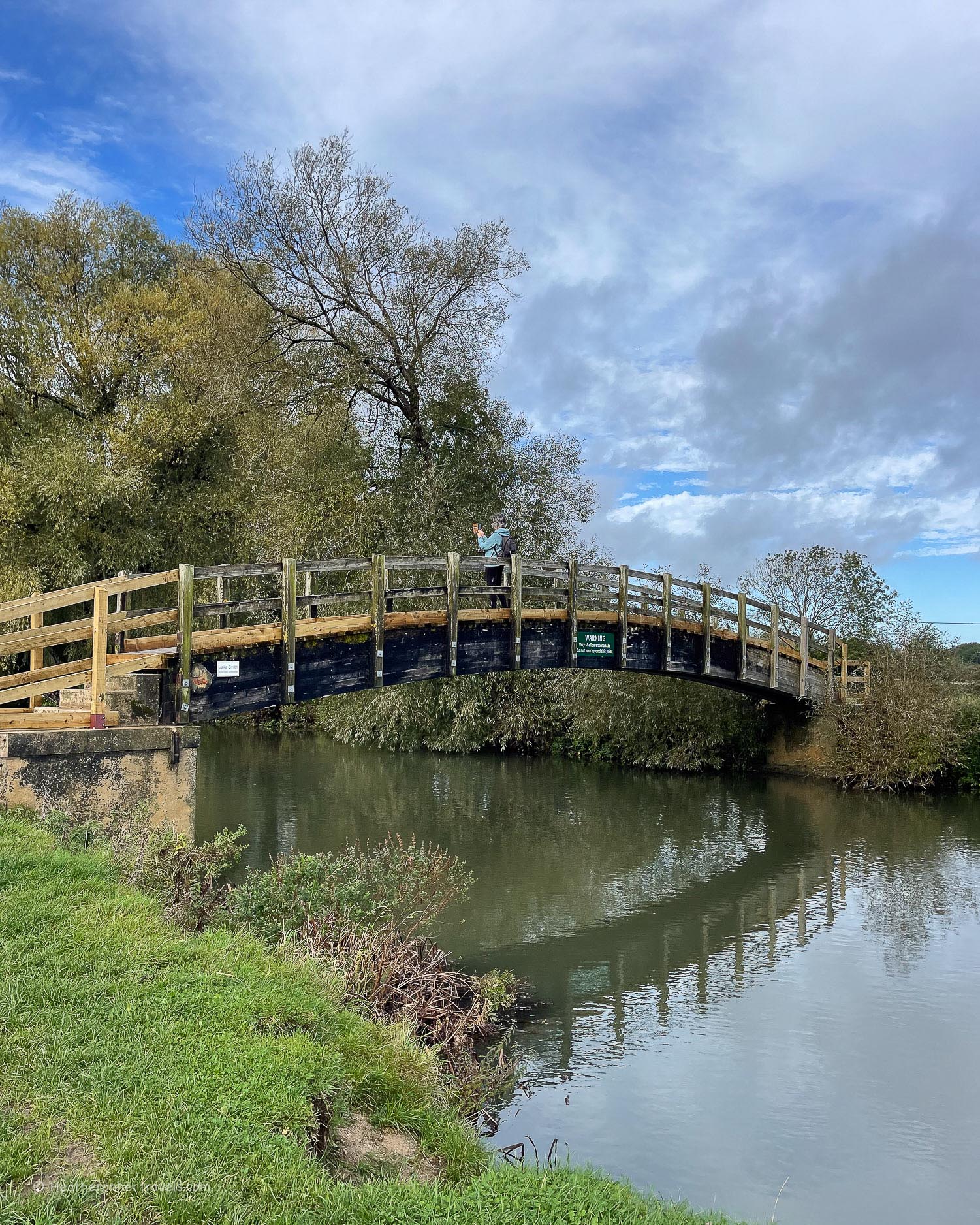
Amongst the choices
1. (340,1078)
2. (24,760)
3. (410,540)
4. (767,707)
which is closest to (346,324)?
(410,540)

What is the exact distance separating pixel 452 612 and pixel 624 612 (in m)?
4.80

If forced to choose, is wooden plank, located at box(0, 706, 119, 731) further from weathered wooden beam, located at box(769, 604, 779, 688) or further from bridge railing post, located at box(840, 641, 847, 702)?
bridge railing post, located at box(840, 641, 847, 702)

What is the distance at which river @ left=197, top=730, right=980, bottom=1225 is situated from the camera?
6.59 meters

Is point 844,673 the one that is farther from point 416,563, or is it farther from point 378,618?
point 378,618

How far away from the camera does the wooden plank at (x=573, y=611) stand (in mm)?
18844

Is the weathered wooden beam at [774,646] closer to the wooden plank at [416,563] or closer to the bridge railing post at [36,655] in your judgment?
the wooden plank at [416,563]

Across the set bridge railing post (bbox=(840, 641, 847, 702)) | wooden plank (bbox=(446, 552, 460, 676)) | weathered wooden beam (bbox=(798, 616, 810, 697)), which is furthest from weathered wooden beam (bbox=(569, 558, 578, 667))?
bridge railing post (bbox=(840, 641, 847, 702))

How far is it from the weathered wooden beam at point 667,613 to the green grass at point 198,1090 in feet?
48.9

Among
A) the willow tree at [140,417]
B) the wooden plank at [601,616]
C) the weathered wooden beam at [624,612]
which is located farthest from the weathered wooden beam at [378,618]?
the willow tree at [140,417]

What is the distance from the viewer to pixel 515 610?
17578 mm

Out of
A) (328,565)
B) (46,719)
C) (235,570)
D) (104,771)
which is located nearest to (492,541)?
(328,565)

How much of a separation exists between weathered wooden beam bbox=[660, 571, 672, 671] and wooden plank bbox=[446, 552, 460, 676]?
5875 mm

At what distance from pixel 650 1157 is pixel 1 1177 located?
13.6 feet

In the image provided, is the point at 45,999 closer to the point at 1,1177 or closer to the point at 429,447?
the point at 1,1177
